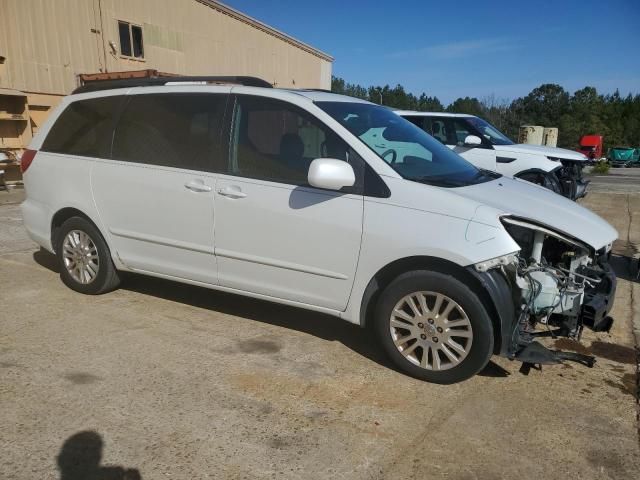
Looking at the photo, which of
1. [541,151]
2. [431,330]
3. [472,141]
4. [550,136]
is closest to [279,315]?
[431,330]

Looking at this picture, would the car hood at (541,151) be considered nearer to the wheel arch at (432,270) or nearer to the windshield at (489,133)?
the windshield at (489,133)

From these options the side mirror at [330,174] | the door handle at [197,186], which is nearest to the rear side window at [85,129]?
the door handle at [197,186]

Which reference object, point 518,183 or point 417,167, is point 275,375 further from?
point 518,183

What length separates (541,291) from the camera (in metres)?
3.23

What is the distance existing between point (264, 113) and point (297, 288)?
1303mm

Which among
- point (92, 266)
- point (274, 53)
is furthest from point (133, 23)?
point (92, 266)

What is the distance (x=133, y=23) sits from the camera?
1659cm

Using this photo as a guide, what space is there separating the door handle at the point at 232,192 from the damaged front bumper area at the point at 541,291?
5.51 feet

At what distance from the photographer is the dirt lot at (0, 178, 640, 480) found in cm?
253

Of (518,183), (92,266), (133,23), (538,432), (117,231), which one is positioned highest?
(133,23)

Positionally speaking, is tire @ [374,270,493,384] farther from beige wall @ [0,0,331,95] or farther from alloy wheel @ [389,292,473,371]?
beige wall @ [0,0,331,95]

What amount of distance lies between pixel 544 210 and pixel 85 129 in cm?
382

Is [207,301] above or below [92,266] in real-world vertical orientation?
below

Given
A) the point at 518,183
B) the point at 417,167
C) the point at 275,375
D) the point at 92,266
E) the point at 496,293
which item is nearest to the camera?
the point at 496,293
